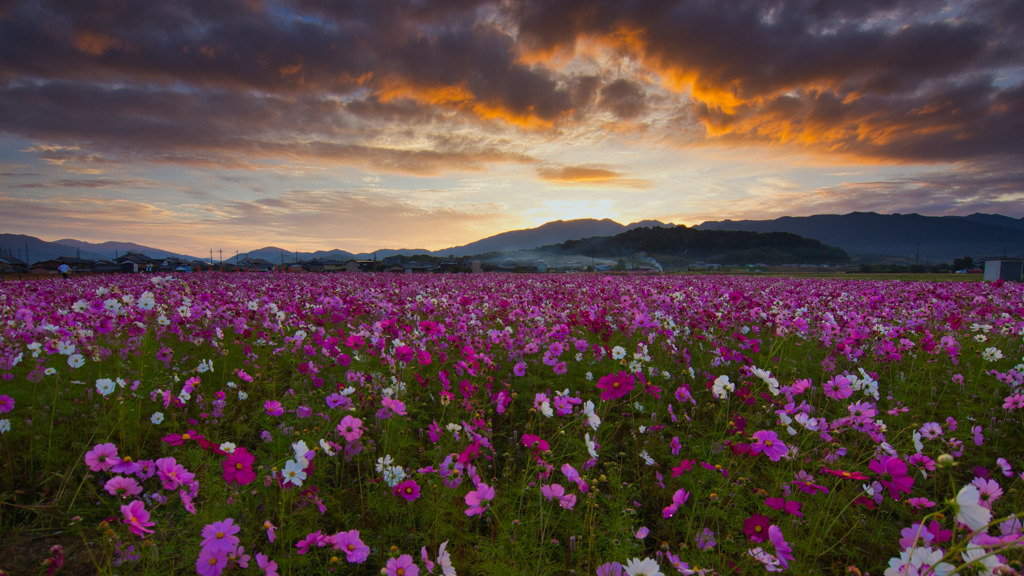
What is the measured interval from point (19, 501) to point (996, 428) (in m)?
7.63

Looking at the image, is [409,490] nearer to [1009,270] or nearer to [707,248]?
[1009,270]

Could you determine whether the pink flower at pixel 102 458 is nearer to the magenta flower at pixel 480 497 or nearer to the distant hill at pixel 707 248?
the magenta flower at pixel 480 497

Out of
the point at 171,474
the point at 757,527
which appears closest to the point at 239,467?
the point at 171,474

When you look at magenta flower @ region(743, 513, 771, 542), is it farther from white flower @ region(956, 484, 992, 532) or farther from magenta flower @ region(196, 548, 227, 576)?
magenta flower @ region(196, 548, 227, 576)

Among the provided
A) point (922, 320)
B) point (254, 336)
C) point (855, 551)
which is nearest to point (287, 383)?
point (254, 336)

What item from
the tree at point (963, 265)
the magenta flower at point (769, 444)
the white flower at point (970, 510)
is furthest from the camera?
the tree at point (963, 265)

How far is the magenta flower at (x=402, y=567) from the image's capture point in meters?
1.63

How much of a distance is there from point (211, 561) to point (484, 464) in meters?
1.74

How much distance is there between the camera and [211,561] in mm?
1753

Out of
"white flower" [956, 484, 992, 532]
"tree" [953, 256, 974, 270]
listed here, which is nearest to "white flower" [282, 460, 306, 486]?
"white flower" [956, 484, 992, 532]

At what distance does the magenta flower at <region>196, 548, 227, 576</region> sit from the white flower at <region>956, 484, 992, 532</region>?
2414 millimetres

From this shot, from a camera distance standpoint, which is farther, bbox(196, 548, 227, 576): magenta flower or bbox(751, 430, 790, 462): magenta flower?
bbox(751, 430, 790, 462): magenta flower

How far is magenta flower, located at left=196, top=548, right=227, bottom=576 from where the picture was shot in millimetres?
1711

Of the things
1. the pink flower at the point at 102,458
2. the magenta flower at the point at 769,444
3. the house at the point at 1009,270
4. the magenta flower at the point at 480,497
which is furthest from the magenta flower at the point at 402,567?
the house at the point at 1009,270
